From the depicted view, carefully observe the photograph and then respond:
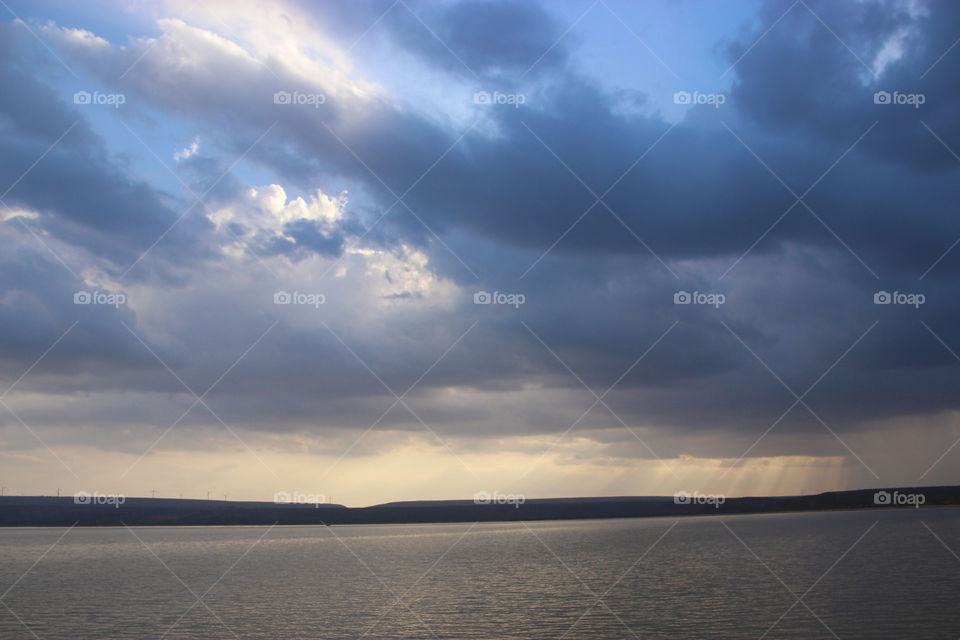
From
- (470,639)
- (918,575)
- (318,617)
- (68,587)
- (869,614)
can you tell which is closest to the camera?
(470,639)

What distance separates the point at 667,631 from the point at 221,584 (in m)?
50.7

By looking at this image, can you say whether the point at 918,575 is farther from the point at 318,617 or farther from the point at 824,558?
the point at 318,617

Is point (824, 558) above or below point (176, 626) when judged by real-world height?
above

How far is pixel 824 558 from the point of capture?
309ft

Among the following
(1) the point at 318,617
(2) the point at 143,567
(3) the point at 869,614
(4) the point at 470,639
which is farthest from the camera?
(2) the point at 143,567

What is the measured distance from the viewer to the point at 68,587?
73.8 metres

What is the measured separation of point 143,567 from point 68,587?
27.9m

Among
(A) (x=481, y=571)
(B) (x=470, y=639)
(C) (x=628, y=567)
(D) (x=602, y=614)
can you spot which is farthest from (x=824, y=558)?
(B) (x=470, y=639)

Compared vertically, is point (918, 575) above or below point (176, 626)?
above

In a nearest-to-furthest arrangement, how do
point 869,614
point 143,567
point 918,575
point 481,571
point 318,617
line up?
point 869,614 → point 318,617 → point 918,575 → point 481,571 → point 143,567

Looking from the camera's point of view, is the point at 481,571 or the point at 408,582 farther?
the point at 481,571

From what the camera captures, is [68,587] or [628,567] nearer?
[68,587]

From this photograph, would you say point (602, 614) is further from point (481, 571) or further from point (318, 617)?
point (481, 571)

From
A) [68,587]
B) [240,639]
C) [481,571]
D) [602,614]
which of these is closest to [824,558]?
[481,571]
